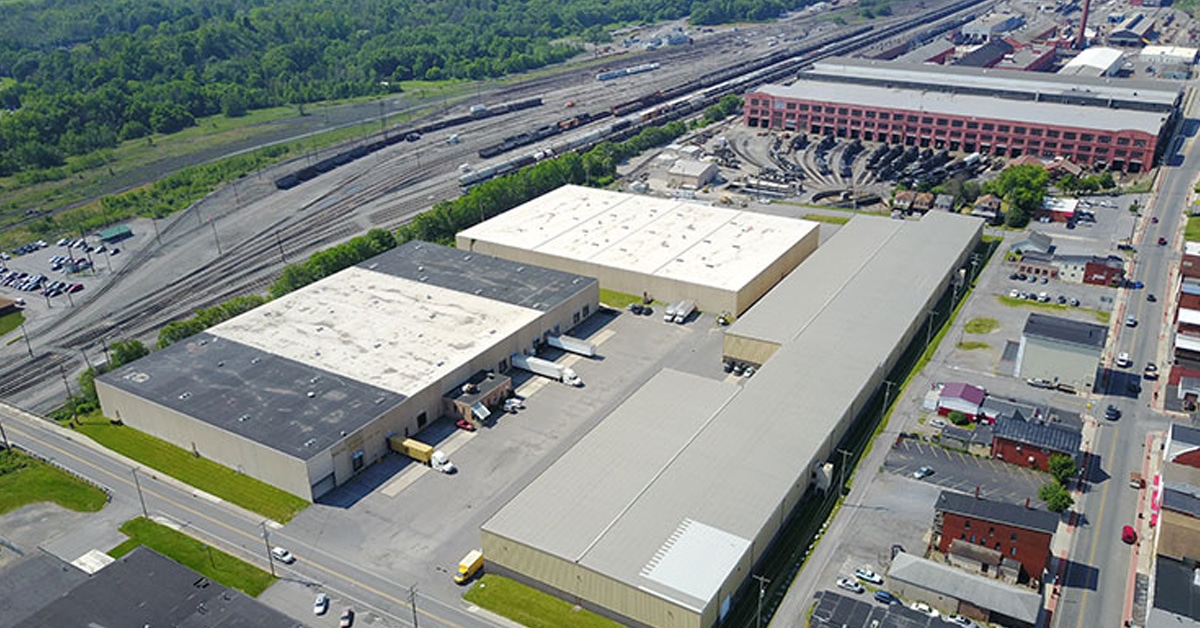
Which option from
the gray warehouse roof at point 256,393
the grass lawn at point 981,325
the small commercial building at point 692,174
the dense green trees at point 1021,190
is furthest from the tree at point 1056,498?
the small commercial building at point 692,174

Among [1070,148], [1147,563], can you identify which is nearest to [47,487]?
[1147,563]

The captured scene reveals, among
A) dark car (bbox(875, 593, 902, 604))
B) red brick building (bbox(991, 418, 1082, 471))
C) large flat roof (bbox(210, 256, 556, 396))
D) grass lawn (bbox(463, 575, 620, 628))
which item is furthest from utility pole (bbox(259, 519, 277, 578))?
red brick building (bbox(991, 418, 1082, 471))

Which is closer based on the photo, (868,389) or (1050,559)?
(1050,559)

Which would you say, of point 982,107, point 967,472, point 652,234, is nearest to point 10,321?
point 652,234

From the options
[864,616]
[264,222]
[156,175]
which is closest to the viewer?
[864,616]

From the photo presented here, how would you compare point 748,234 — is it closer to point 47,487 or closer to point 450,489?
point 450,489

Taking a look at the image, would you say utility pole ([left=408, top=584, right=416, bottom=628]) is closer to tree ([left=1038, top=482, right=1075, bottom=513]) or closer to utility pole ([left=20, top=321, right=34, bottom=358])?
tree ([left=1038, top=482, right=1075, bottom=513])
